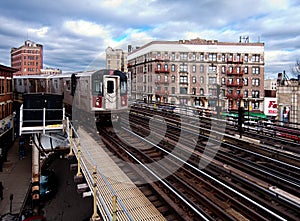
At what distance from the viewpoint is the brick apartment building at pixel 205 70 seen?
143ft

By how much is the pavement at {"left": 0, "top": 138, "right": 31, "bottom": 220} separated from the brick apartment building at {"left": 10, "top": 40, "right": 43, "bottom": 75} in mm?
74283

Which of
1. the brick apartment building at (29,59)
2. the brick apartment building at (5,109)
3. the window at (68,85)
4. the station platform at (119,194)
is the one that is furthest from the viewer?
the brick apartment building at (29,59)

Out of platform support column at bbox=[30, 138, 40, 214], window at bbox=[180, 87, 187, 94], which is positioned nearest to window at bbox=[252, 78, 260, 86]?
window at bbox=[180, 87, 187, 94]

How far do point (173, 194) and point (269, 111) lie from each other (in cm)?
2400

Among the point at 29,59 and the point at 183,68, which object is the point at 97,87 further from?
the point at 29,59

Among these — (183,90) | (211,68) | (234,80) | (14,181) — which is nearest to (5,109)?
(14,181)

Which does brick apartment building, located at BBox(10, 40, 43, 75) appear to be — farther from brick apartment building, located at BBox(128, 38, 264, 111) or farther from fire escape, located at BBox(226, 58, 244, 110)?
fire escape, located at BBox(226, 58, 244, 110)

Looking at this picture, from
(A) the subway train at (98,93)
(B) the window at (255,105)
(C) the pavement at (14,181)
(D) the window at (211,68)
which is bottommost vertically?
(C) the pavement at (14,181)

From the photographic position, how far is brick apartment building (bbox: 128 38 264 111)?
1713 inches

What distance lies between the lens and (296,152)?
10.5m

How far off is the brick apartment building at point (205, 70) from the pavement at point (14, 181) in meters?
26.1

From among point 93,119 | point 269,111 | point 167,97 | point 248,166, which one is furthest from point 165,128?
point 167,97

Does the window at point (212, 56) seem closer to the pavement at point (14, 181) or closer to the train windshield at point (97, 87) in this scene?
the pavement at point (14, 181)

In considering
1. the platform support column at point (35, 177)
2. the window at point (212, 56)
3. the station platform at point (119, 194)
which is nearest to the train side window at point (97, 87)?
the station platform at point (119, 194)
